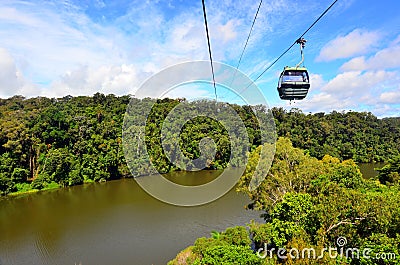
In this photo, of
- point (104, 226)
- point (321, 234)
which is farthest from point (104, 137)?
point (321, 234)

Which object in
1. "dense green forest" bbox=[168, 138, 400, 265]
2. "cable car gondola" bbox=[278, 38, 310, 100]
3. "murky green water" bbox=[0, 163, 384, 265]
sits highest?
"cable car gondola" bbox=[278, 38, 310, 100]

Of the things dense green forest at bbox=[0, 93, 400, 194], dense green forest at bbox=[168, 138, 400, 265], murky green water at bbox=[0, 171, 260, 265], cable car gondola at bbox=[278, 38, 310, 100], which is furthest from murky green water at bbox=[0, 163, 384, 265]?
cable car gondola at bbox=[278, 38, 310, 100]

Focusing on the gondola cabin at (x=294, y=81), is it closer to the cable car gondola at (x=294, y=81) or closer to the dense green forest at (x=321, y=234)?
the cable car gondola at (x=294, y=81)

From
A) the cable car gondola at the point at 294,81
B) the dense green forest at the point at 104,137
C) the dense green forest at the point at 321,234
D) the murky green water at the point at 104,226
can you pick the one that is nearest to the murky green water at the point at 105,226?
the murky green water at the point at 104,226

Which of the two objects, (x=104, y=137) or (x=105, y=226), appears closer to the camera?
(x=105, y=226)

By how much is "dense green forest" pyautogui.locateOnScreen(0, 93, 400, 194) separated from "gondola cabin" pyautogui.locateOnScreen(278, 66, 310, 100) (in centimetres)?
2193

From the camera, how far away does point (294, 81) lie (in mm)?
6879

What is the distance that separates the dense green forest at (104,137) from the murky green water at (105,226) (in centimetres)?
404

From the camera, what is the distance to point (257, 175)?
11.4m

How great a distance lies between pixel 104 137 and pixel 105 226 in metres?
16.0

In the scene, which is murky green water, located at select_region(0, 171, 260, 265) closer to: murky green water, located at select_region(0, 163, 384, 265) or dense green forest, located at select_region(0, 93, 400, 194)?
murky green water, located at select_region(0, 163, 384, 265)

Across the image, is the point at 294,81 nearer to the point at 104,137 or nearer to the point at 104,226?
the point at 104,226

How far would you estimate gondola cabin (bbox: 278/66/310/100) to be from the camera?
6.80 m

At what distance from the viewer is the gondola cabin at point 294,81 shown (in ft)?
22.3
